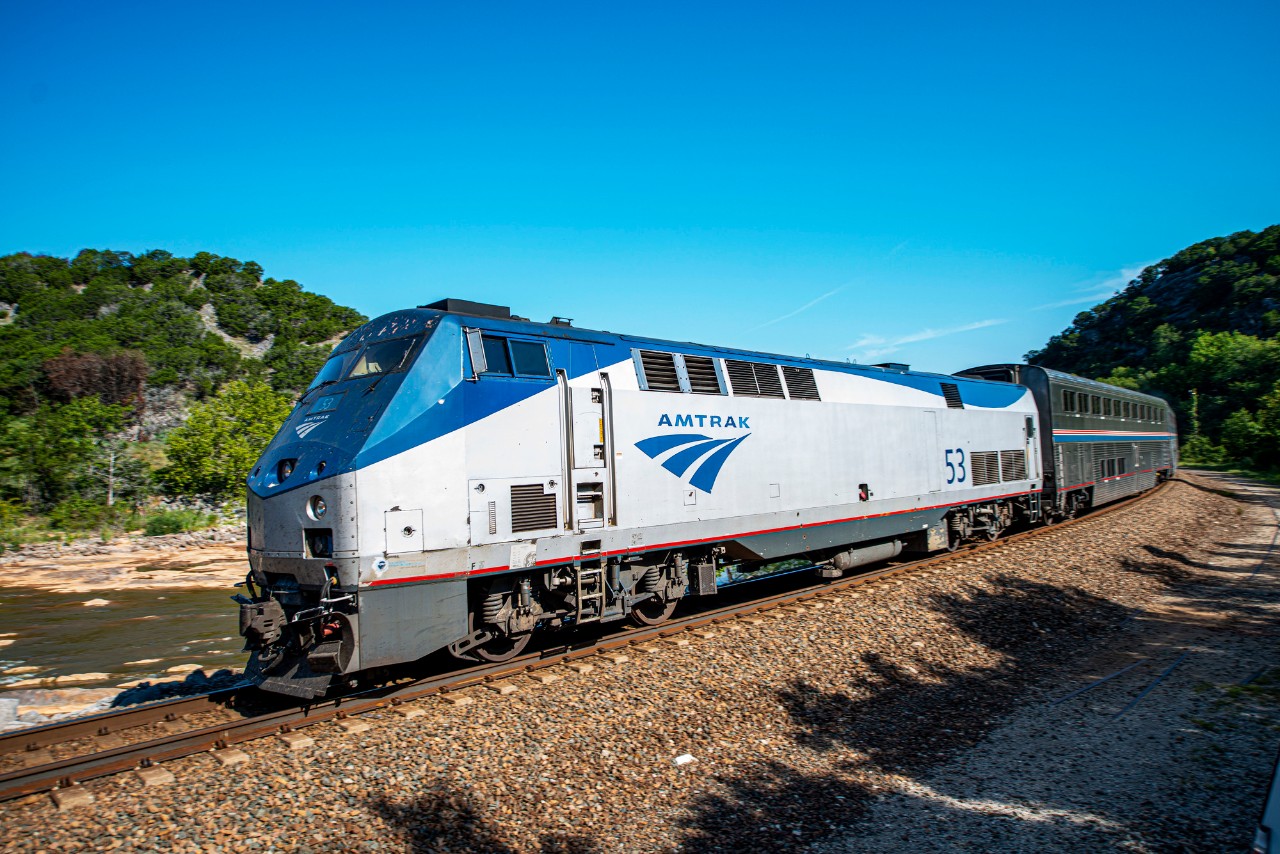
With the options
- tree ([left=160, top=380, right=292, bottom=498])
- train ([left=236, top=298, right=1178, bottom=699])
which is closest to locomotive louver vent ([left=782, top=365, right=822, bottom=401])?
train ([left=236, top=298, right=1178, bottom=699])

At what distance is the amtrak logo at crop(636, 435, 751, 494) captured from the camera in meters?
9.66

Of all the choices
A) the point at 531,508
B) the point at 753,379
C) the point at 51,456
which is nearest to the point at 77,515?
the point at 51,456

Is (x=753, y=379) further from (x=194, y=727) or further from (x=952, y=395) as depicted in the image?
(x=194, y=727)

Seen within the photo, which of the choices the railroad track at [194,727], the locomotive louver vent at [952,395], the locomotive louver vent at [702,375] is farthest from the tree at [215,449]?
the locomotive louver vent at [952,395]

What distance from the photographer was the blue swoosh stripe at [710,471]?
1016cm

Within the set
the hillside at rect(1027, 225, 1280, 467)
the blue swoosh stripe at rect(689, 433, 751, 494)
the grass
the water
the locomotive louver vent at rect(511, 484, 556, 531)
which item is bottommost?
the water

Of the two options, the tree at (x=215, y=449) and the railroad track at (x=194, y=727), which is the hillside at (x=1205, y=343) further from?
the tree at (x=215, y=449)

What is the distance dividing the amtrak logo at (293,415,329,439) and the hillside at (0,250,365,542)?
75.4 ft

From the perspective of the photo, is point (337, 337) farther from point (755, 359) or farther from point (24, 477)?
point (755, 359)

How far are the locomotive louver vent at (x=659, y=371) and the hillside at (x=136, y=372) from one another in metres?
24.2

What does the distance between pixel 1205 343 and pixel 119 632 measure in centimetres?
8517

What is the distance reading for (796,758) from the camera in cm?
673

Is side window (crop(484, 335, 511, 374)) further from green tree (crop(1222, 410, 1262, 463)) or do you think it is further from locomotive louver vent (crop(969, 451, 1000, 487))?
green tree (crop(1222, 410, 1262, 463))

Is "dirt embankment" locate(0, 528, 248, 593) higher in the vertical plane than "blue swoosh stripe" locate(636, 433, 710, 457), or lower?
lower
